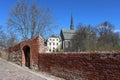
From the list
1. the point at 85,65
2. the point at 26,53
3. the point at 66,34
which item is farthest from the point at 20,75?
the point at 66,34

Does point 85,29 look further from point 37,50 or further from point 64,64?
point 64,64

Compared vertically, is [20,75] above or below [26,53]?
below

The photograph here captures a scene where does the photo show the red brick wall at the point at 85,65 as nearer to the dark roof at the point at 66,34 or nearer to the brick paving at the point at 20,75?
the brick paving at the point at 20,75

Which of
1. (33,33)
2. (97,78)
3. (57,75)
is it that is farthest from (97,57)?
(33,33)

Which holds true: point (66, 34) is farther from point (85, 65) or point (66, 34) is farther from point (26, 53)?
point (85, 65)

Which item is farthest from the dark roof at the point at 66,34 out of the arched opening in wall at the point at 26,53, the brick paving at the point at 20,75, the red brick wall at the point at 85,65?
the red brick wall at the point at 85,65

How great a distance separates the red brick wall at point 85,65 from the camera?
964cm

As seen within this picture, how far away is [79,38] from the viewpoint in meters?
72.4

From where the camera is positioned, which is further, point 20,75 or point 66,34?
point 66,34

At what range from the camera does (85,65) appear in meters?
11.6

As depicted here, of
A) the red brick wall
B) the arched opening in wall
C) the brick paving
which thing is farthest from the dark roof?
the red brick wall

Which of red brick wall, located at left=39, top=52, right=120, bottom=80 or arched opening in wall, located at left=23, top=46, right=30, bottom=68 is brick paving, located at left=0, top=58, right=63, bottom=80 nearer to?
red brick wall, located at left=39, top=52, right=120, bottom=80

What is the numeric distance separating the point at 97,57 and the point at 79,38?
6195cm

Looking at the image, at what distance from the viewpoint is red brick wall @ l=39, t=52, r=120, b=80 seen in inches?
379
